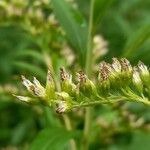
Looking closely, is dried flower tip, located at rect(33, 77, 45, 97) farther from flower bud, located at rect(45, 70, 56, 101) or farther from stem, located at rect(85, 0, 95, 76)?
stem, located at rect(85, 0, 95, 76)

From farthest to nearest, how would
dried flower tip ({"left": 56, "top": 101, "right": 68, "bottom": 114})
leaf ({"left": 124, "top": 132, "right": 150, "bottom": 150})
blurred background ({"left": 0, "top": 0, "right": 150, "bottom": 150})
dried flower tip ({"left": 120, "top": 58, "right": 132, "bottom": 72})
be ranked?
leaf ({"left": 124, "top": 132, "right": 150, "bottom": 150}) < blurred background ({"left": 0, "top": 0, "right": 150, "bottom": 150}) < dried flower tip ({"left": 120, "top": 58, "right": 132, "bottom": 72}) < dried flower tip ({"left": 56, "top": 101, "right": 68, "bottom": 114})

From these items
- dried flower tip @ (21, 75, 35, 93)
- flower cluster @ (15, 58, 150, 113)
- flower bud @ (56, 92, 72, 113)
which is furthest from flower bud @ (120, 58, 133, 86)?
dried flower tip @ (21, 75, 35, 93)

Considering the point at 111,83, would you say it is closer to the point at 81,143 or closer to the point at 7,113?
the point at 81,143

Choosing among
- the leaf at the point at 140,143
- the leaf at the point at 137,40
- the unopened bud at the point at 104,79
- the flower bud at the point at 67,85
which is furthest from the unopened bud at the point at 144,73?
the leaf at the point at 140,143

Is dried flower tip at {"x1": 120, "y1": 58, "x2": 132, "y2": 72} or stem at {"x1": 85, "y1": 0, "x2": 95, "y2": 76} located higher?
stem at {"x1": 85, "y1": 0, "x2": 95, "y2": 76}

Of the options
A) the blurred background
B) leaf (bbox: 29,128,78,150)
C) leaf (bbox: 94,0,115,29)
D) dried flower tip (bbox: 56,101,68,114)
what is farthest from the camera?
the blurred background

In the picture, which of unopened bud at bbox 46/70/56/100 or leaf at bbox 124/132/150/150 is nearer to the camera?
unopened bud at bbox 46/70/56/100

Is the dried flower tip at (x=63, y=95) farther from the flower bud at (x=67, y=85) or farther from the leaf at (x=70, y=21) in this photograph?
the leaf at (x=70, y=21)
